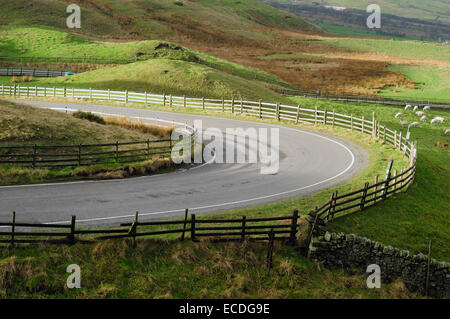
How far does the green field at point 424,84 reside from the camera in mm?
78750

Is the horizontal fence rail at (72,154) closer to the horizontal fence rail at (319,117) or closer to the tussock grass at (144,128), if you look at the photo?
the tussock grass at (144,128)

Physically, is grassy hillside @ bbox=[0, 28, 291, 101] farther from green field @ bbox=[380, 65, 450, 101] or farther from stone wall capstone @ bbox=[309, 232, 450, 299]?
stone wall capstone @ bbox=[309, 232, 450, 299]

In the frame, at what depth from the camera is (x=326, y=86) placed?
8450 centimetres

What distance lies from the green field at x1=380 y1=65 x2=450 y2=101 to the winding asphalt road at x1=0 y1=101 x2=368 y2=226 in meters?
48.3

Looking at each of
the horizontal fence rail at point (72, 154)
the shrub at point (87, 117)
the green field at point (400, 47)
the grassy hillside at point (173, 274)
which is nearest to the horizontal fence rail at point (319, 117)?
the grassy hillside at point (173, 274)

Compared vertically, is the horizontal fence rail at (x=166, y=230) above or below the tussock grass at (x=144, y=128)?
above

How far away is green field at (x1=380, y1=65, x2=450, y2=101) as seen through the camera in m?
78.8

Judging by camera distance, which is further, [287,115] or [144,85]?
[144,85]

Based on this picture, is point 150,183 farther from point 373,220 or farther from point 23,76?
point 23,76

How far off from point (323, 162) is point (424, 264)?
1407 centimetres

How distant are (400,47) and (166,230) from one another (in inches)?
5043

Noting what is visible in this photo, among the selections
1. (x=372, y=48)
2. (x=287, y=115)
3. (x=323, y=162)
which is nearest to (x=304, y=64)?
(x=372, y=48)

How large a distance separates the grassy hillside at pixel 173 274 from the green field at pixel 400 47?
110 meters

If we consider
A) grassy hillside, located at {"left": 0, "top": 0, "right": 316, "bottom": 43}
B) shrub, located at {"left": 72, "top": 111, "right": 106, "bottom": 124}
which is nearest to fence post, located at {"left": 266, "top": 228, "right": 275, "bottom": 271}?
shrub, located at {"left": 72, "top": 111, "right": 106, "bottom": 124}
